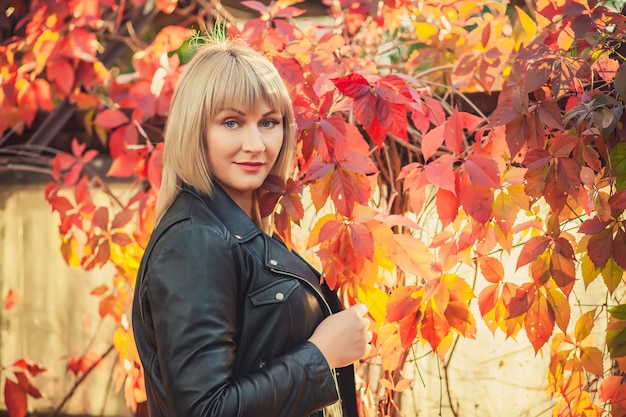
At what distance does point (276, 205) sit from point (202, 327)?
58 centimetres

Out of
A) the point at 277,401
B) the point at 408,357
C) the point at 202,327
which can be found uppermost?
the point at 202,327

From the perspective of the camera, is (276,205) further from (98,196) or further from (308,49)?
(98,196)

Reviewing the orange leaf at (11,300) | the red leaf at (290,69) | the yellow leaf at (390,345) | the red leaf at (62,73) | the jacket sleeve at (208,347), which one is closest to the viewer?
the jacket sleeve at (208,347)

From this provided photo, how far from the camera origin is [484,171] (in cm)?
181

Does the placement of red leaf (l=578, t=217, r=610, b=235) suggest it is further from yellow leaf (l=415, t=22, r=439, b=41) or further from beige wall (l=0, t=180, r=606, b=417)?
beige wall (l=0, t=180, r=606, b=417)

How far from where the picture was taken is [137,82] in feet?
10.3

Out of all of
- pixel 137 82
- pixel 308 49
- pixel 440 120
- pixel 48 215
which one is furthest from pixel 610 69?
pixel 48 215

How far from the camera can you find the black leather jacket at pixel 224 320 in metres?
1.49

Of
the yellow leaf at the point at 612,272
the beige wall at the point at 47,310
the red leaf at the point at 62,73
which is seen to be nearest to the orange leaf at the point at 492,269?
the yellow leaf at the point at 612,272

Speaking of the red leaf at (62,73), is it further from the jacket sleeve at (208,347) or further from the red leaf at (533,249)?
the red leaf at (533,249)

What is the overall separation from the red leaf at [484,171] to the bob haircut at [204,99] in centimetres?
47

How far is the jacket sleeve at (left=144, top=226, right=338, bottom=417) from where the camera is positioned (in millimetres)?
1486

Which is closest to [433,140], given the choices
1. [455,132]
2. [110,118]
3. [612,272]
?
[455,132]

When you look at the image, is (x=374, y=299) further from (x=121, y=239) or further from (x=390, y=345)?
(x=121, y=239)
